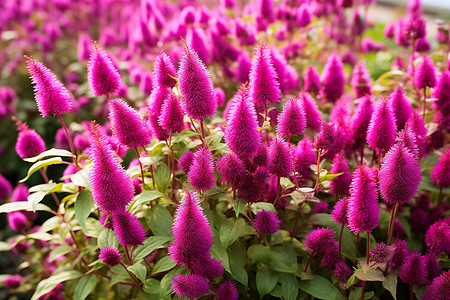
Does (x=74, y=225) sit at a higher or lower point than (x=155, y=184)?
lower

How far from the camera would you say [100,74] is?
5.41 feet

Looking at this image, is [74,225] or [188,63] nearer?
[188,63]

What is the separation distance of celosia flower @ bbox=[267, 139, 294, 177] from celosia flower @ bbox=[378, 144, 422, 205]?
318 mm

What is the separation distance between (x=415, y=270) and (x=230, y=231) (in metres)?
0.69

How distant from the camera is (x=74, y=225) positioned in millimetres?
2020

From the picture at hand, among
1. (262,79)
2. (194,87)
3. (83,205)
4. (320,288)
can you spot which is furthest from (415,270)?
(83,205)

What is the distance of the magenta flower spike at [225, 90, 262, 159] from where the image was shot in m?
1.35

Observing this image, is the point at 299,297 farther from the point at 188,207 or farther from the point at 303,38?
the point at 303,38

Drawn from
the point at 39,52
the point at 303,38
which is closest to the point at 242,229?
the point at 303,38

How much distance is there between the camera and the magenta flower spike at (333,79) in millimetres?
2312

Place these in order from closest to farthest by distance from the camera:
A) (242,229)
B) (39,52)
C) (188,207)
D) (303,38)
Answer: (188,207), (242,229), (303,38), (39,52)

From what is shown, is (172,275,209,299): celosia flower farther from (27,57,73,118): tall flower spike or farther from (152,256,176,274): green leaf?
(27,57,73,118): tall flower spike

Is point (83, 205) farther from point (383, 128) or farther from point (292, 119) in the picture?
point (383, 128)

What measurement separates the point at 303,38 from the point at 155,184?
2.40 meters
